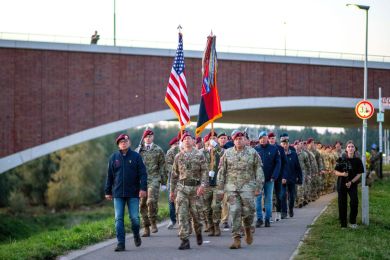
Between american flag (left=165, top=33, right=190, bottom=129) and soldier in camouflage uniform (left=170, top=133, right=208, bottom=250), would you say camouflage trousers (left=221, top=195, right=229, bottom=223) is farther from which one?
soldier in camouflage uniform (left=170, top=133, right=208, bottom=250)

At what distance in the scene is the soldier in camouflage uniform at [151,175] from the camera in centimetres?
1335

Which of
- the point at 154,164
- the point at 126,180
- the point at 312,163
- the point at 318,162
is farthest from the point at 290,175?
the point at 318,162

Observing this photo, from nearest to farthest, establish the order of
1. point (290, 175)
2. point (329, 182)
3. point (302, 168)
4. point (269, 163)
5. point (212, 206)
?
1. point (212, 206)
2. point (269, 163)
3. point (290, 175)
4. point (302, 168)
5. point (329, 182)

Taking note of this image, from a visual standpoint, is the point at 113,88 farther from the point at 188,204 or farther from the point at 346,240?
the point at 346,240

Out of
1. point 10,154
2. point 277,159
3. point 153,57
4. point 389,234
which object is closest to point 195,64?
point 153,57

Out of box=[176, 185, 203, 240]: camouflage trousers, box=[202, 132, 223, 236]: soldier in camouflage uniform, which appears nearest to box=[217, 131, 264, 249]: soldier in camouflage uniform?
box=[176, 185, 203, 240]: camouflage trousers

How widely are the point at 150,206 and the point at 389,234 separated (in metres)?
4.56

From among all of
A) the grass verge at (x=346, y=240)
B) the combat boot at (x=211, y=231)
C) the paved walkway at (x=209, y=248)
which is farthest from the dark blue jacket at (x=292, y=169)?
the combat boot at (x=211, y=231)

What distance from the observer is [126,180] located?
37.4 ft

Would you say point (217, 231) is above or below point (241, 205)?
below

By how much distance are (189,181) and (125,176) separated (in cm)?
107

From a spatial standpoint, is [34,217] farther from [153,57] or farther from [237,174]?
[237,174]

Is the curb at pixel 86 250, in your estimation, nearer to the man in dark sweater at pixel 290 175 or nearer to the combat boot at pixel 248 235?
the combat boot at pixel 248 235

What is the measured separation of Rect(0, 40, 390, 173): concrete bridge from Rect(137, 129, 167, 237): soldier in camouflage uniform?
20207 mm
